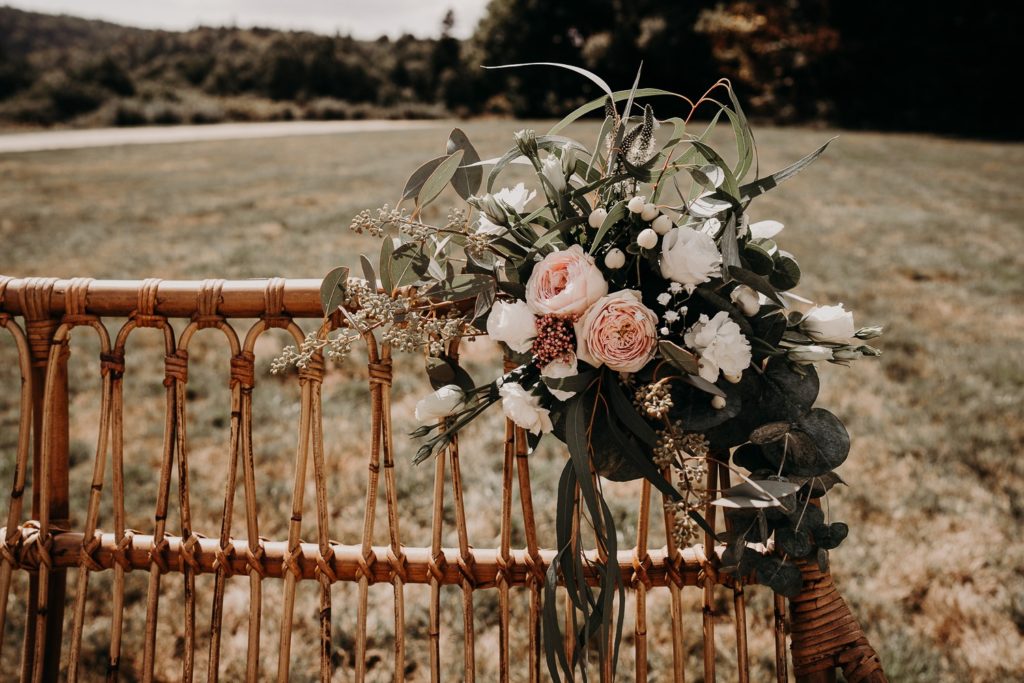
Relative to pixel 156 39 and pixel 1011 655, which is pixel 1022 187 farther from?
pixel 156 39

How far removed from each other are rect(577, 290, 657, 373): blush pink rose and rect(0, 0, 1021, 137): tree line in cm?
1446

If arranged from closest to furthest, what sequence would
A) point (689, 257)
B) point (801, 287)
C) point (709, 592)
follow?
point (689, 257) < point (709, 592) < point (801, 287)

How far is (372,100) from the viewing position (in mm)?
25422

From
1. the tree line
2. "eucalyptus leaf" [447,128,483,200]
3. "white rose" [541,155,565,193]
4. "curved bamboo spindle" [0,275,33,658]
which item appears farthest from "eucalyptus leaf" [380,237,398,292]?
the tree line

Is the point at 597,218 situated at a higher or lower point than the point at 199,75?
lower

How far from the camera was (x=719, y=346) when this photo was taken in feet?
2.46

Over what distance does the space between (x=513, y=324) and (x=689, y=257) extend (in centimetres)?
22

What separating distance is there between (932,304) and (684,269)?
139 inches

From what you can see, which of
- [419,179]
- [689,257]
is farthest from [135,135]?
[689,257]

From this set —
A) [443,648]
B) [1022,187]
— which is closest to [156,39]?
[1022,187]

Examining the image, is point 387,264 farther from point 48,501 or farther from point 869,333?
point 48,501

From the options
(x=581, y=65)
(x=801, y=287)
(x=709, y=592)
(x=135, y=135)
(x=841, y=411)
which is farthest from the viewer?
(x=581, y=65)

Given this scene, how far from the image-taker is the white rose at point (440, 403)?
2.88 feet

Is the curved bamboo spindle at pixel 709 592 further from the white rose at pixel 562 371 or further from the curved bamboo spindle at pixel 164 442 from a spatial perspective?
the curved bamboo spindle at pixel 164 442
